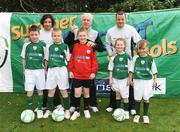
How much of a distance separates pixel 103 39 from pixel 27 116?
2.55 meters

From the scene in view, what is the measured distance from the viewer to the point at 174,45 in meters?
8.55

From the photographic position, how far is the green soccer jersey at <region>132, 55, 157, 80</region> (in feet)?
23.0

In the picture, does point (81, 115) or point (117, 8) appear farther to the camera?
point (117, 8)

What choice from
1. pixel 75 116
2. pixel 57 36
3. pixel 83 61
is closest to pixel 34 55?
pixel 57 36

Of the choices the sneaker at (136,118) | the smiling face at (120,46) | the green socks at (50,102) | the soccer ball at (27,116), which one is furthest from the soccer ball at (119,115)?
the soccer ball at (27,116)

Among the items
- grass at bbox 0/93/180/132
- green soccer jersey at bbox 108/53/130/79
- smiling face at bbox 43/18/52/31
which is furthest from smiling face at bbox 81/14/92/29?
grass at bbox 0/93/180/132

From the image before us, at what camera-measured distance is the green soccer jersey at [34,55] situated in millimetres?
7238

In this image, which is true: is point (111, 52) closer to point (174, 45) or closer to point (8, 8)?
point (174, 45)

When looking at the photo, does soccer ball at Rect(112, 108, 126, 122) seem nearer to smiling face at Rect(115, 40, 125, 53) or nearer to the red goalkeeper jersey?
the red goalkeeper jersey

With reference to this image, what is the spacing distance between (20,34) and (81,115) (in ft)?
8.27

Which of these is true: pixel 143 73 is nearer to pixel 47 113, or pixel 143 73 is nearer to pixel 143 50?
pixel 143 50

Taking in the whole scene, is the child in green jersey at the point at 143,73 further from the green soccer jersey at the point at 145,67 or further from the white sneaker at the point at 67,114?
the white sneaker at the point at 67,114

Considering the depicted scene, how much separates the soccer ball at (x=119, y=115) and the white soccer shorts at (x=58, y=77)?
104cm

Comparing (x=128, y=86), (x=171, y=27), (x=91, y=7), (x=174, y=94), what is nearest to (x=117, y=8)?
(x=91, y=7)
